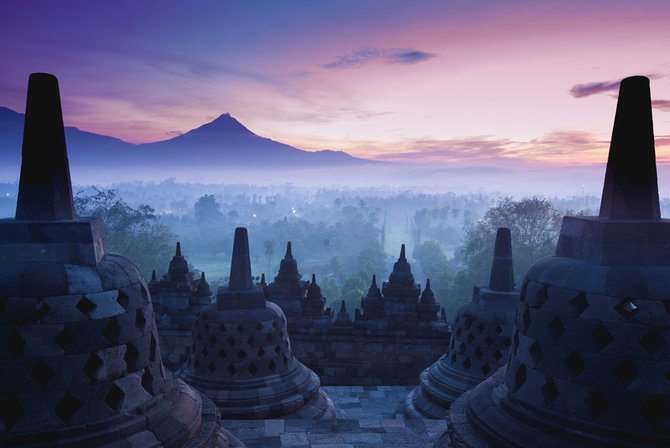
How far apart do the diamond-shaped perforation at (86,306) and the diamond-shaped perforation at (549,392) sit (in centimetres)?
385

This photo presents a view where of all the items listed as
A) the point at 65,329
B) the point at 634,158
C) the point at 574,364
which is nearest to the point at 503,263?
the point at 634,158

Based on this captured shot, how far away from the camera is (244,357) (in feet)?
29.4

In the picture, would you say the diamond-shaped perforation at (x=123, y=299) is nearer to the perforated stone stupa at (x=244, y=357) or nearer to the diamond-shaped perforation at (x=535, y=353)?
the diamond-shaped perforation at (x=535, y=353)

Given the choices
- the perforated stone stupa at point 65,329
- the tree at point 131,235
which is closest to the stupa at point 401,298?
the perforated stone stupa at point 65,329

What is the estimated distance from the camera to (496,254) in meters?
9.62

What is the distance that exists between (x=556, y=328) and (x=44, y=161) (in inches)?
186

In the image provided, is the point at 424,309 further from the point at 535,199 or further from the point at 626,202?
the point at 535,199

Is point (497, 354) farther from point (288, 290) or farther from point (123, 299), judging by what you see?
point (123, 299)

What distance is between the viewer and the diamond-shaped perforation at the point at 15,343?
140 inches

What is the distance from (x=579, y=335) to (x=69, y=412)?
415cm

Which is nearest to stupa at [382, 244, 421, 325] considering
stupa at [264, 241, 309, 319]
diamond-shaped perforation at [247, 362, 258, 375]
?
stupa at [264, 241, 309, 319]

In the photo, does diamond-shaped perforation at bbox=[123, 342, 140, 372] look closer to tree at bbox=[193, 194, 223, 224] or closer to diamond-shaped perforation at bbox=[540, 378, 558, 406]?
diamond-shaped perforation at bbox=[540, 378, 558, 406]

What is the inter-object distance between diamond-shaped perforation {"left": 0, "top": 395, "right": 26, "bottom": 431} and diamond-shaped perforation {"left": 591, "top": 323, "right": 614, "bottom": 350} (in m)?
4.51

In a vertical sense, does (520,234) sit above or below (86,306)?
below
